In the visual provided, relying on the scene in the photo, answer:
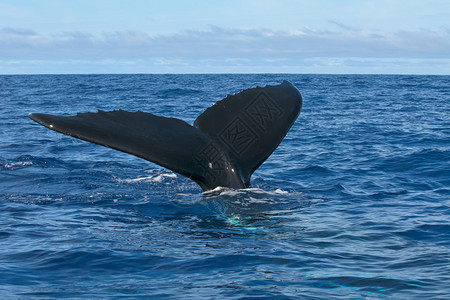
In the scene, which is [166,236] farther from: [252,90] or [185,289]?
[252,90]

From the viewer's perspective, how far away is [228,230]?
7246mm

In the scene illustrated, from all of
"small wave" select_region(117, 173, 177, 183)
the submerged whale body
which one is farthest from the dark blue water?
the submerged whale body

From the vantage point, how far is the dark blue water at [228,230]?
17.8 ft

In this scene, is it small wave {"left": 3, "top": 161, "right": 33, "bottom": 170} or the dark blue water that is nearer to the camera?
the dark blue water

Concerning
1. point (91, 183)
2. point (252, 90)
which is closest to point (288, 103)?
point (252, 90)

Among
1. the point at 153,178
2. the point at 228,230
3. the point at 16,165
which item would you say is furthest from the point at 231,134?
the point at 16,165

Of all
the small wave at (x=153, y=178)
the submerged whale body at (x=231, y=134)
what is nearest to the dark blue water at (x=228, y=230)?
the small wave at (x=153, y=178)

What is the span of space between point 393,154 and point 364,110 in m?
12.9

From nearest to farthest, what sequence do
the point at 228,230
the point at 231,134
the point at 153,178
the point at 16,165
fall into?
the point at 228,230 → the point at 231,134 → the point at 153,178 → the point at 16,165

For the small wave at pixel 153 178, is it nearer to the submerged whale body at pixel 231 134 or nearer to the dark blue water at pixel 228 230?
the dark blue water at pixel 228 230

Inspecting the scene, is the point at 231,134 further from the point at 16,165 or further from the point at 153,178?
the point at 16,165

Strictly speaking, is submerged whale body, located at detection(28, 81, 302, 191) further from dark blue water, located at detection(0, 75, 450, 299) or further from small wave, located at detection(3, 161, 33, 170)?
small wave, located at detection(3, 161, 33, 170)

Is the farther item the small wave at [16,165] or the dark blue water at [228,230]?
the small wave at [16,165]

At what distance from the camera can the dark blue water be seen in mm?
5434
